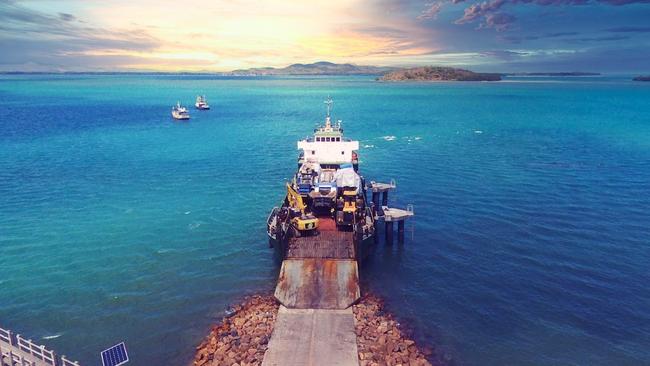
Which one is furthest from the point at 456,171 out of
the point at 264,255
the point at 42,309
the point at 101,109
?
the point at 101,109

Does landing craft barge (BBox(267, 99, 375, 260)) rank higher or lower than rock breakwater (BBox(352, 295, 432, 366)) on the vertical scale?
higher

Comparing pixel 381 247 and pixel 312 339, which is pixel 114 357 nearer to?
pixel 312 339

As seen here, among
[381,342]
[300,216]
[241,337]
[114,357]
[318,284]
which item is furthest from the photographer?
[300,216]

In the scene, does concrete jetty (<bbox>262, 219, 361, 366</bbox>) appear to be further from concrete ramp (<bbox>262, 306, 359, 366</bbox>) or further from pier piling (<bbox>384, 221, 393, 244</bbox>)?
pier piling (<bbox>384, 221, 393, 244</bbox>)

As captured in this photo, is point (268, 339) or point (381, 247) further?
point (381, 247)

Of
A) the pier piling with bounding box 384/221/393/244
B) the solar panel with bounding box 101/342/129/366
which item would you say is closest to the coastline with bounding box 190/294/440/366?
the solar panel with bounding box 101/342/129/366

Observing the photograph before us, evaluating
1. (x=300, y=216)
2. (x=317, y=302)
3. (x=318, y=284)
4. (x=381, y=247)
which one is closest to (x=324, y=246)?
(x=318, y=284)
